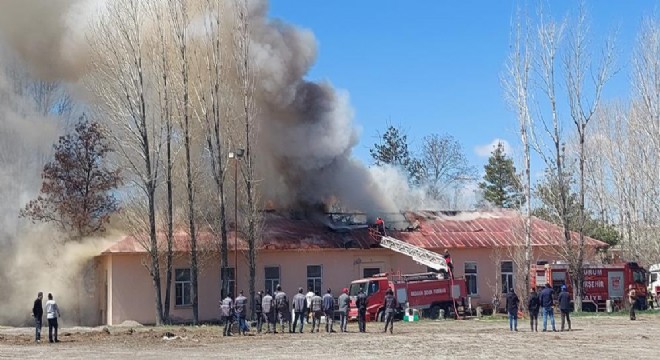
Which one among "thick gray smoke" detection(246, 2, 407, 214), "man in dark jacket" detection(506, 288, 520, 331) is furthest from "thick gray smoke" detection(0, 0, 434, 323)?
"man in dark jacket" detection(506, 288, 520, 331)

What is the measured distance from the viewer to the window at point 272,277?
40.1 meters

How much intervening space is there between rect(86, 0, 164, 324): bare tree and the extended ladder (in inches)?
418

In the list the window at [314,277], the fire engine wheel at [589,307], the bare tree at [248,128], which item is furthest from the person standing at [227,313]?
the fire engine wheel at [589,307]

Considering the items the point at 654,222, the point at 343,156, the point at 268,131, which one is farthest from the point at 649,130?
the point at 268,131

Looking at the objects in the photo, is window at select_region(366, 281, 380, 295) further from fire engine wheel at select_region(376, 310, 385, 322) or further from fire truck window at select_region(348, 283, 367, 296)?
fire engine wheel at select_region(376, 310, 385, 322)

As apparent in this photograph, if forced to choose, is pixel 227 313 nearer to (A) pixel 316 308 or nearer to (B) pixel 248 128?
(A) pixel 316 308

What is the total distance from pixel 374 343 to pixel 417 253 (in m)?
14.3

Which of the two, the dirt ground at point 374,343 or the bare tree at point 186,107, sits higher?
the bare tree at point 186,107

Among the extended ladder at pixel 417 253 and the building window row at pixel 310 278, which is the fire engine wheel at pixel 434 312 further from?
the building window row at pixel 310 278

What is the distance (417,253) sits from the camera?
38.5 metres

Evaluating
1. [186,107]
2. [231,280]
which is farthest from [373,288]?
[186,107]

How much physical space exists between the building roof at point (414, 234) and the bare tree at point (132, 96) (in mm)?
1720

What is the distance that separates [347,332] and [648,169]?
2986 cm

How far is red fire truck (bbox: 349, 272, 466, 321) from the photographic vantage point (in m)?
35.4
